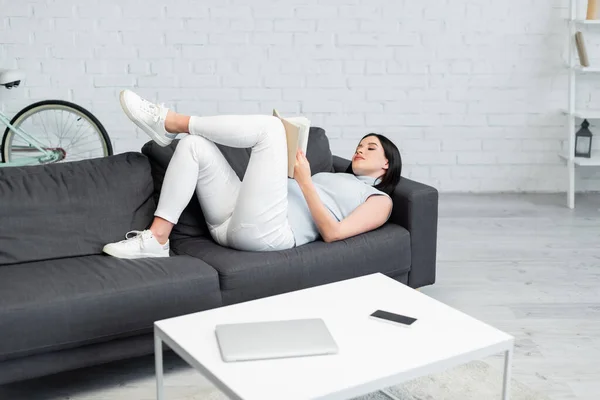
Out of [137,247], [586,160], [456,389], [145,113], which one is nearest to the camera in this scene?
[456,389]

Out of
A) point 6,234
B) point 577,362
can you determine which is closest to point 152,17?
point 6,234

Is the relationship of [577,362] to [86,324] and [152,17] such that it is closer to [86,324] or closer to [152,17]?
[86,324]

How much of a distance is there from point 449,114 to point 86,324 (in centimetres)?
328

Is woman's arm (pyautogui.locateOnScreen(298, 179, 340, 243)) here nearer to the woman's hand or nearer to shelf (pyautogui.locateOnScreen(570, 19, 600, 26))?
the woman's hand

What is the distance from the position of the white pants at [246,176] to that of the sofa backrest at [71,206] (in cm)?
18

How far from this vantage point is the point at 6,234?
3.02m

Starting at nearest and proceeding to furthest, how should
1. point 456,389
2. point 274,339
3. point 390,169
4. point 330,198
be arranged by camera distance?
point 274,339 < point 456,389 < point 330,198 < point 390,169

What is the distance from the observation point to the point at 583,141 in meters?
5.30

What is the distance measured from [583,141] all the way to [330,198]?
8.39ft

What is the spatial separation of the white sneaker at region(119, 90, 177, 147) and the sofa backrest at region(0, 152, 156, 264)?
208 millimetres

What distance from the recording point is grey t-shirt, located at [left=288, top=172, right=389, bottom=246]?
3264mm

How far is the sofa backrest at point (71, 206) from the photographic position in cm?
305

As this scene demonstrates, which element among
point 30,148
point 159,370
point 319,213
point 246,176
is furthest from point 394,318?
point 30,148

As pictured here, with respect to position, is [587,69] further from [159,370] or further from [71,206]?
[159,370]
